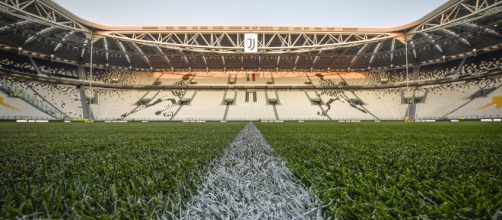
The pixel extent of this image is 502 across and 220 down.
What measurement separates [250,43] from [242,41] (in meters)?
3.61

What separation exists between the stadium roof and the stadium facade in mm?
108

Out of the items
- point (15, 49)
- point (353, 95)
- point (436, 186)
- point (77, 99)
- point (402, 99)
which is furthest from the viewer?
point (353, 95)

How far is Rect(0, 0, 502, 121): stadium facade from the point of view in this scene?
69.9 feet

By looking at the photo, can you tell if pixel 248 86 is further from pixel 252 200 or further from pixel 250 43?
pixel 252 200

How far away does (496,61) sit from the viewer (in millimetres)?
24125

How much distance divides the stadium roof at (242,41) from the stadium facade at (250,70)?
0.11 m

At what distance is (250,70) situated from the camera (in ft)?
112

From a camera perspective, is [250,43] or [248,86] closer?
[250,43]

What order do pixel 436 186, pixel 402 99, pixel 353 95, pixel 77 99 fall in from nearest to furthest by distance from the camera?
pixel 436 186 → pixel 77 99 → pixel 402 99 → pixel 353 95

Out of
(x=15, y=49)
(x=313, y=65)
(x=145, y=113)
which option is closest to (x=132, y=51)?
(x=145, y=113)

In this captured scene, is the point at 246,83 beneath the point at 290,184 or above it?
above

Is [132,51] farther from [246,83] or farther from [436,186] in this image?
[436,186]

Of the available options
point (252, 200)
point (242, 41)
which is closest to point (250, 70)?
→ point (242, 41)

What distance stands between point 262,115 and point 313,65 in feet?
34.1
